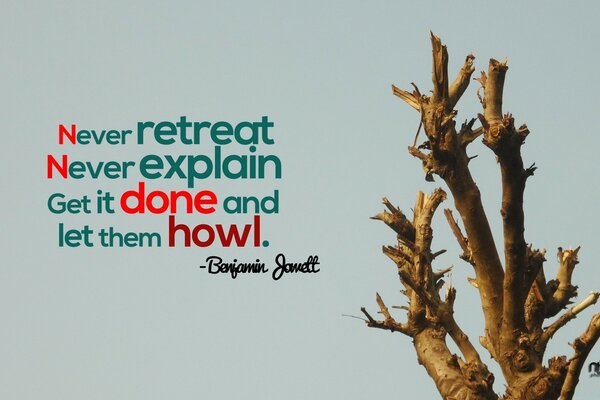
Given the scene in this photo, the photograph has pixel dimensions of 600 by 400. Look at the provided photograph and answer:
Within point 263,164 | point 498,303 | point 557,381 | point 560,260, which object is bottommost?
point 557,381

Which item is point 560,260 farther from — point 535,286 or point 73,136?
point 73,136

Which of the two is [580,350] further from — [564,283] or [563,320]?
[564,283]

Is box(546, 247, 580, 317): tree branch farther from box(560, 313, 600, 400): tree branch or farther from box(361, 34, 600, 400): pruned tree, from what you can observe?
box(560, 313, 600, 400): tree branch

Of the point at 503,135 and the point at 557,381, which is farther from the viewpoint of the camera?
the point at 557,381

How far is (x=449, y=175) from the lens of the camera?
35.7 feet

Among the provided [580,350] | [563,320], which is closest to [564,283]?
Result: [563,320]

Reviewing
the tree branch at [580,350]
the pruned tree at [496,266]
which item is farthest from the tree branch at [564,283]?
the tree branch at [580,350]

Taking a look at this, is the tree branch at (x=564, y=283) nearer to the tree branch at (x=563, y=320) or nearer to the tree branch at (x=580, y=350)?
the tree branch at (x=563, y=320)

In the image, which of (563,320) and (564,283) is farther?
(564,283)

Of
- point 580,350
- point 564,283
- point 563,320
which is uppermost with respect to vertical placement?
point 564,283

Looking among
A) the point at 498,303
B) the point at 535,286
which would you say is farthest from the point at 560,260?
the point at 498,303

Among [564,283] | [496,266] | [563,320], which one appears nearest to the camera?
[496,266]

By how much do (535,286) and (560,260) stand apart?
1040 mm

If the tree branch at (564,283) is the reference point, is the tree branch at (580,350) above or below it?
below
